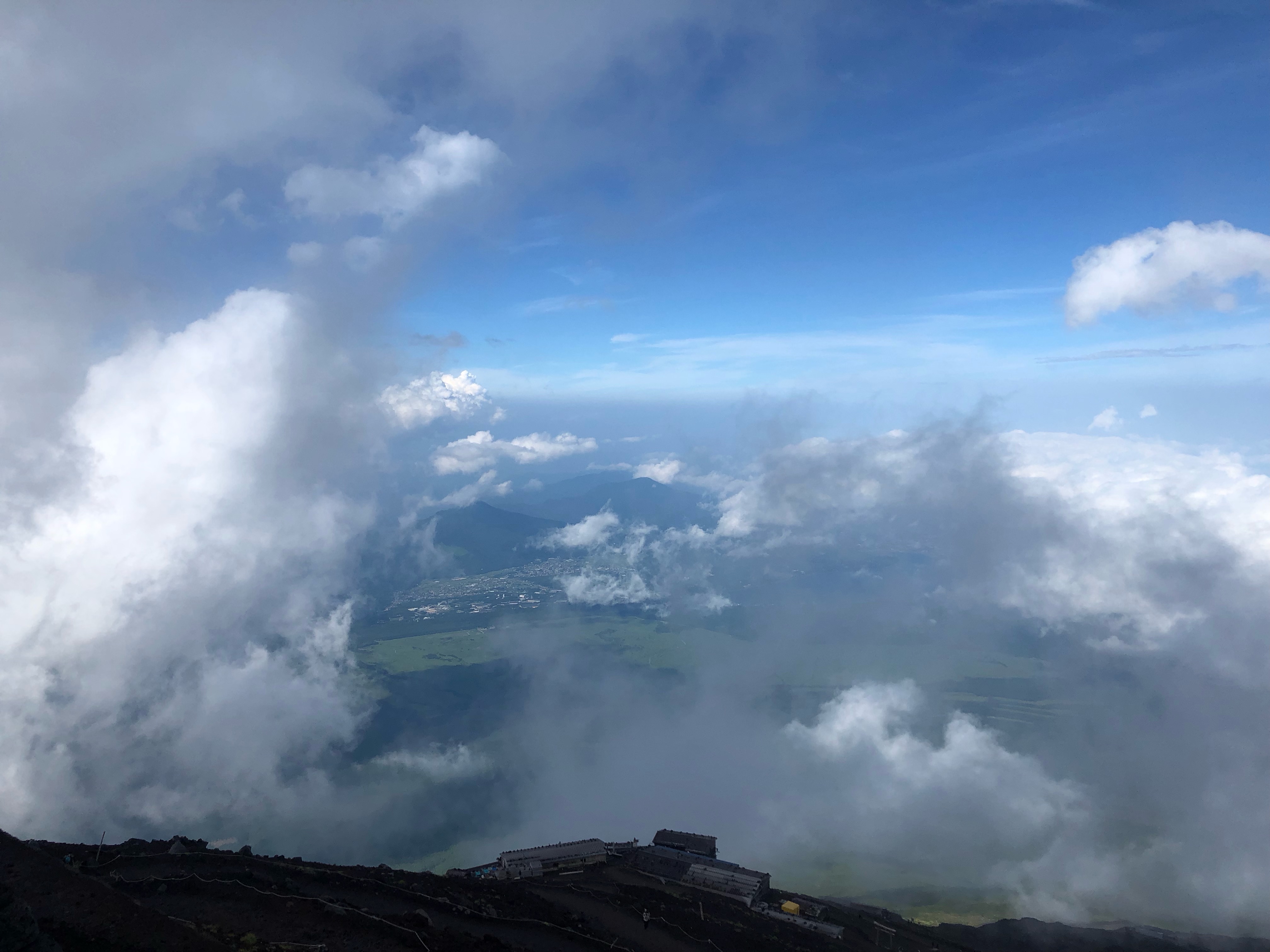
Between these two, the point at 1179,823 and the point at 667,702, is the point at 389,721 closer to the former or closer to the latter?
the point at 667,702

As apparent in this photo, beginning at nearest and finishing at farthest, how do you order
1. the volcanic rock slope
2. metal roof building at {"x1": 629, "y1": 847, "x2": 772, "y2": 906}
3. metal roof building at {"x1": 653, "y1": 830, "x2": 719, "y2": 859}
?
the volcanic rock slope
metal roof building at {"x1": 629, "y1": 847, "x2": 772, "y2": 906}
metal roof building at {"x1": 653, "y1": 830, "x2": 719, "y2": 859}

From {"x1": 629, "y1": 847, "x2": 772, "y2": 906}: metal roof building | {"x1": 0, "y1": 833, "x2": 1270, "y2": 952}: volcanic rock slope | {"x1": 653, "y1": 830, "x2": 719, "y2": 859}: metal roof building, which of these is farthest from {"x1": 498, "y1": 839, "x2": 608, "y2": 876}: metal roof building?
{"x1": 653, "y1": 830, "x2": 719, "y2": 859}: metal roof building

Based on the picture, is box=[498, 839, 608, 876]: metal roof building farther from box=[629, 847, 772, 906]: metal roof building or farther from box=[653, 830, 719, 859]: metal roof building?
box=[653, 830, 719, 859]: metal roof building

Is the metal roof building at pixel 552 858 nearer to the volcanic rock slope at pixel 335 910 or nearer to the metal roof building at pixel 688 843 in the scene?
the volcanic rock slope at pixel 335 910

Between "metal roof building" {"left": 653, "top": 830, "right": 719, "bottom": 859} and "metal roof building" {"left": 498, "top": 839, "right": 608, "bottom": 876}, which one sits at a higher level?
"metal roof building" {"left": 653, "top": 830, "right": 719, "bottom": 859}

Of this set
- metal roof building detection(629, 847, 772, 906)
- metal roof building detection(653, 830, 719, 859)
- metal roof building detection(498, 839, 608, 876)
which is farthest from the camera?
metal roof building detection(653, 830, 719, 859)

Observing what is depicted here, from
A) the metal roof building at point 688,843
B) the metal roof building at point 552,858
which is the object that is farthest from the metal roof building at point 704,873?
the metal roof building at point 552,858

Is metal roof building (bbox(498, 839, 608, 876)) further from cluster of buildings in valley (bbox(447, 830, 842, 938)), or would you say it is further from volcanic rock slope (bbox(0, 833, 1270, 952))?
volcanic rock slope (bbox(0, 833, 1270, 952))

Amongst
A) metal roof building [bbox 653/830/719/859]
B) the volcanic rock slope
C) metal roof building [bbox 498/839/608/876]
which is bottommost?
metal roof building [bbox 498/839/608/876]

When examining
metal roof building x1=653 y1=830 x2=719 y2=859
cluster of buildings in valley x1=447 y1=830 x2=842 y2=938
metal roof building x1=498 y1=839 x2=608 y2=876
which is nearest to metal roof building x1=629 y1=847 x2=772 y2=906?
cluster of buildings in valley x1=447 y1=830 x2=842 y2=938

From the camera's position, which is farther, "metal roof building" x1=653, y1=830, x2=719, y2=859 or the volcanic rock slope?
"metal roof building" x1=653, y1=830, x2=719, y2=859
